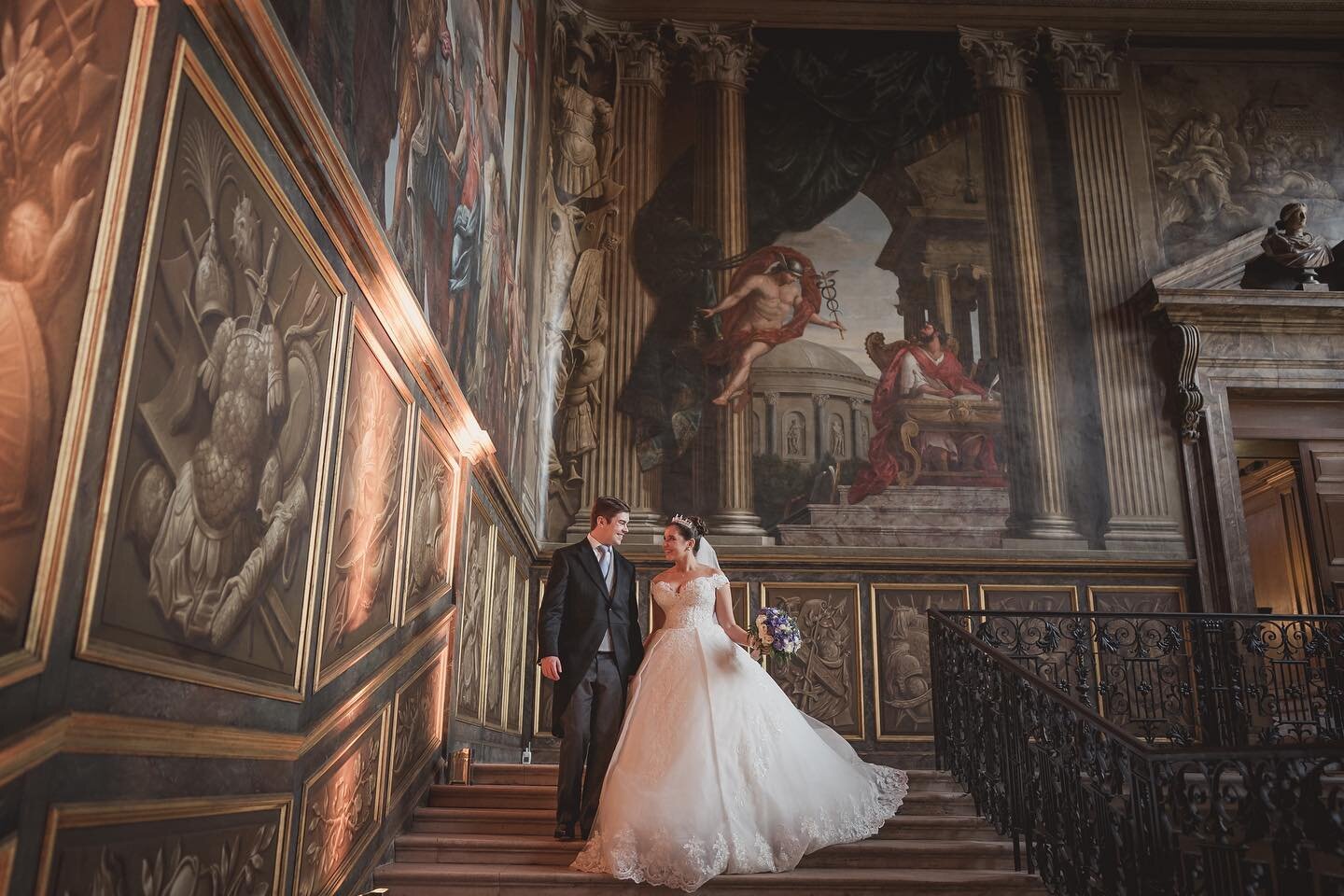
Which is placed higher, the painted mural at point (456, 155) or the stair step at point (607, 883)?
the painted mural at point (456, 155)

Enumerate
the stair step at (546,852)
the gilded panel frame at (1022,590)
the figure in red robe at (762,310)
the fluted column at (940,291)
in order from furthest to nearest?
the fluted column at (940,291), the figure in red robe at (762,310), the gilded panel frame at (1022,590), the stair step at (546,852)

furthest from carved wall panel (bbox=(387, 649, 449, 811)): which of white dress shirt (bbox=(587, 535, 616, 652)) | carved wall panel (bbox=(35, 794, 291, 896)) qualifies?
carved wall panel (bbox=(35, 794, 291, 896))

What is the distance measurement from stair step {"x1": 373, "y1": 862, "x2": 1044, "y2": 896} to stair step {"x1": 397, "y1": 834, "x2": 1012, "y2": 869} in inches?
7.7

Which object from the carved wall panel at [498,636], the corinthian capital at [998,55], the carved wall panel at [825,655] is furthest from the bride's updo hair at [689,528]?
the corinthian capital at [998,55]

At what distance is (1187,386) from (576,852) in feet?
28.3

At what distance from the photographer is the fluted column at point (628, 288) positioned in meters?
10.8

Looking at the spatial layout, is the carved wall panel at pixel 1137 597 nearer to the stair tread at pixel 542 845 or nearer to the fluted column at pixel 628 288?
the fluted column at pixel 628 288

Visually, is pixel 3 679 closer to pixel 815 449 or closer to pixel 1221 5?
pixel 815 449

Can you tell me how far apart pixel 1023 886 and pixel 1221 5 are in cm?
1133

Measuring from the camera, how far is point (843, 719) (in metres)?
10.1

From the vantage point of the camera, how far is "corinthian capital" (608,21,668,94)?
12.0m

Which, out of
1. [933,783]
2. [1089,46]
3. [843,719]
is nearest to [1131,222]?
[1089,46]

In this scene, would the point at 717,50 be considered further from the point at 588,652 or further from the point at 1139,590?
the point at 588,652

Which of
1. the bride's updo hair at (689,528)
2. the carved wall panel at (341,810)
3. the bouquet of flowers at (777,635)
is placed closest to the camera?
the carved wall panel at (341,810)
